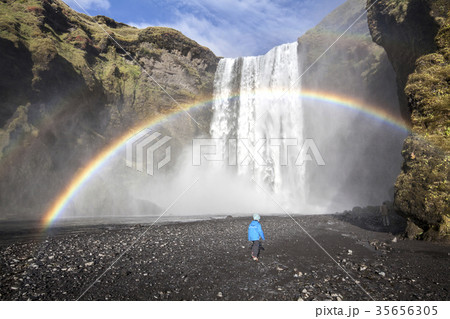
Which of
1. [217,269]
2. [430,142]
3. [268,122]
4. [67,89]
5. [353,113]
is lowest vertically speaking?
[217,269]

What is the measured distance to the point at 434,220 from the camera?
37.2ft

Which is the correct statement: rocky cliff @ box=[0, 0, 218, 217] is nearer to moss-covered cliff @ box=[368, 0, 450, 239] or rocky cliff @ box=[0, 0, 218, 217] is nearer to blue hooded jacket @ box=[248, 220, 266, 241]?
blue hooded jacket @ box=[248, 220, 266, 241]

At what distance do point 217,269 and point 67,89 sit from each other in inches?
1299

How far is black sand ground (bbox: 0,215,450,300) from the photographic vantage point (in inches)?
247

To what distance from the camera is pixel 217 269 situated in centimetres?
836

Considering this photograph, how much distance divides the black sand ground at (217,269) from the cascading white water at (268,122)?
28.7 metres

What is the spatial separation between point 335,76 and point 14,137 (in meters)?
47.3

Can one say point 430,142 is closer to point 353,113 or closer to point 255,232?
point 255,232

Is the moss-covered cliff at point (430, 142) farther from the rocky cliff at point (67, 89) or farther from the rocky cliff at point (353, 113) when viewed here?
the rocky cliff at point (67, 89)

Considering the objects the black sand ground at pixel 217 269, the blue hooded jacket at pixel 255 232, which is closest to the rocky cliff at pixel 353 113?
the black sand ground at pixel 217 269

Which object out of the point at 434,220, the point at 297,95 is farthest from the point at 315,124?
the point at 434,220

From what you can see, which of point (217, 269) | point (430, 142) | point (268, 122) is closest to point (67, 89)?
point (268, 122)

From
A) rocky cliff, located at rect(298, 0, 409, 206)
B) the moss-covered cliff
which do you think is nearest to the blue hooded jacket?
the moss-covered cliff

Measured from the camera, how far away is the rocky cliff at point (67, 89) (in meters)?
25.6
